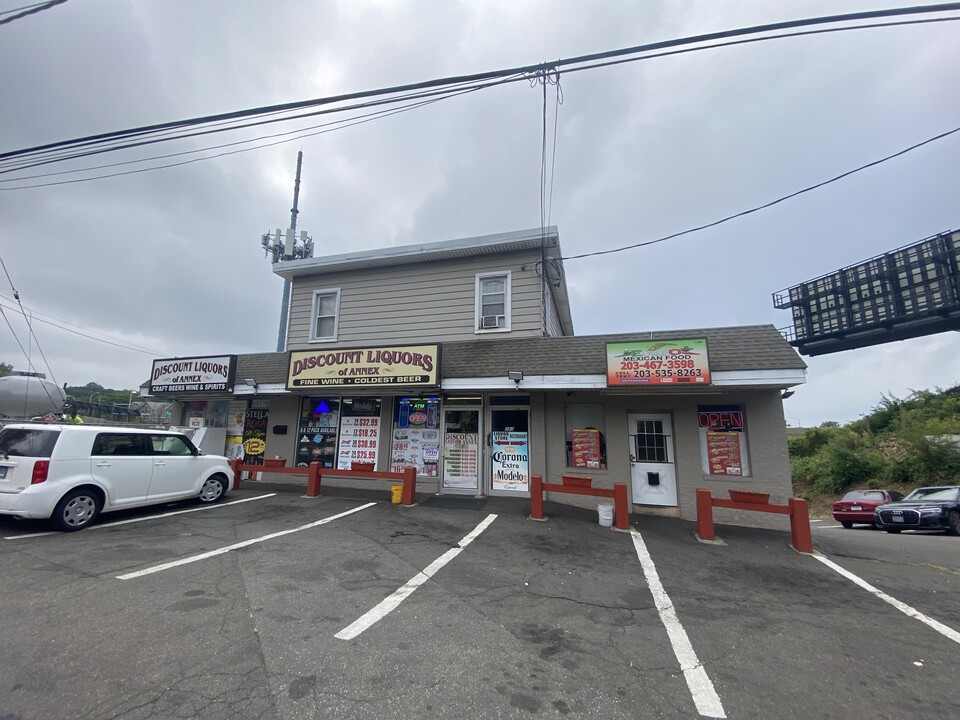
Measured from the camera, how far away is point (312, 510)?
28.6ft

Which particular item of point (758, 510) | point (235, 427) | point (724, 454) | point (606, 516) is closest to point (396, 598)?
point (606, 516)

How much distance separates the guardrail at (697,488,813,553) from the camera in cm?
715

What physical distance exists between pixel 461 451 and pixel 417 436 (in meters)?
1.31

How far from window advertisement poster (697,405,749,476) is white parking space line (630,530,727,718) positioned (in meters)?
4.46

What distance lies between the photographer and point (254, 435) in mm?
12688

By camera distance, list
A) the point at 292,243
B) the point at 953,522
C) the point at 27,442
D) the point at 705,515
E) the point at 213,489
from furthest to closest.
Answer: the point at 292,243
the point at 953,522
the point at 213,489
the point at 705,515
the point at 27,442

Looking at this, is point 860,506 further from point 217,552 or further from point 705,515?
point 217,552

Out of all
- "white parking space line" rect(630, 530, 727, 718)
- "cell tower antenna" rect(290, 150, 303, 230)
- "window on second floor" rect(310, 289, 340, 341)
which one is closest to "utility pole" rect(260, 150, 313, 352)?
"cell tower antenna" rect(290, 150, 303, 230)

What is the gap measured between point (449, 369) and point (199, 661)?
754cm

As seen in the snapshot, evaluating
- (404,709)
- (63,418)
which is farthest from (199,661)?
(63,418)

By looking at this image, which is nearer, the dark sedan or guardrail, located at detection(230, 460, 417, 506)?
guardrail, located at detection(230, 460, 417, 506)

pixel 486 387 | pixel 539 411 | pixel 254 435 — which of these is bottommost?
pixel 254 435

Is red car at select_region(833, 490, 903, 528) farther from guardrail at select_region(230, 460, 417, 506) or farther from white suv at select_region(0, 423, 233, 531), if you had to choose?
white suv at select_region(0, 423, 233, 531)

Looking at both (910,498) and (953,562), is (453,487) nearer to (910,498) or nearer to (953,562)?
(953,562)
